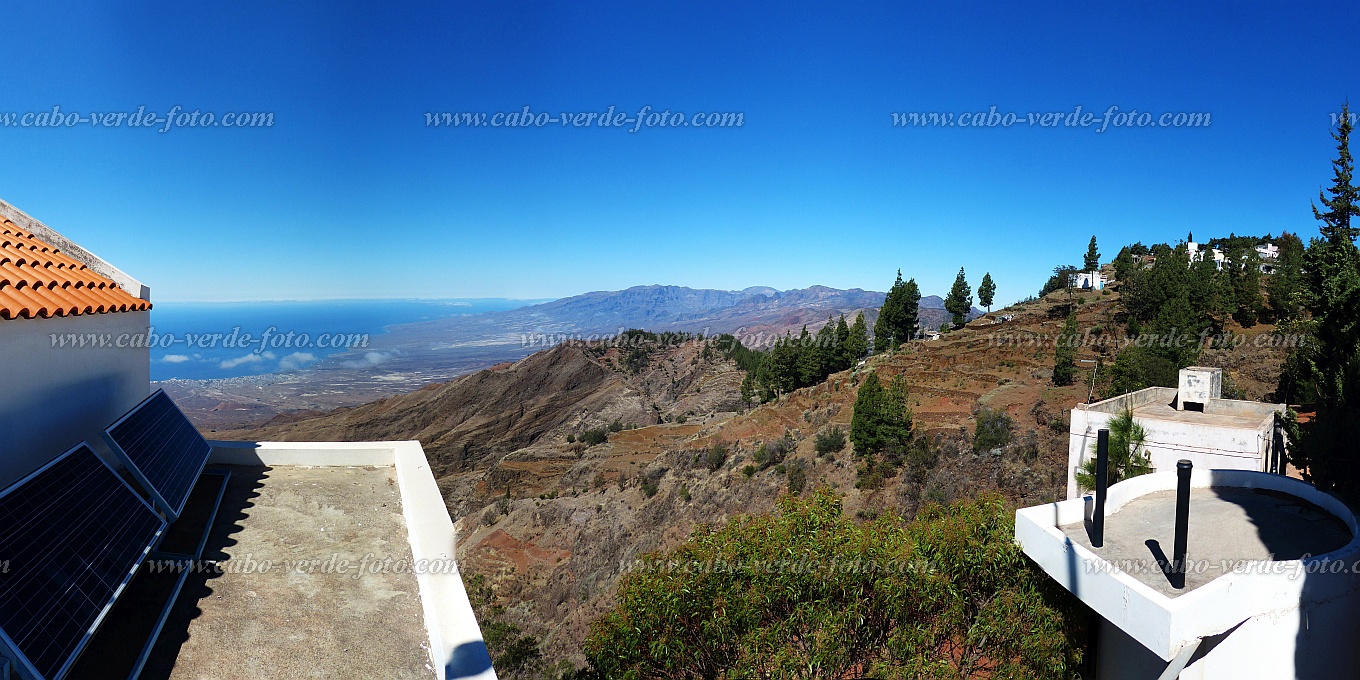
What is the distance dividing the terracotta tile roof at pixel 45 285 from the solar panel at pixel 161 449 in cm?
95

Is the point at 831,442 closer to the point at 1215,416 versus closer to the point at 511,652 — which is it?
the point at 1215,416

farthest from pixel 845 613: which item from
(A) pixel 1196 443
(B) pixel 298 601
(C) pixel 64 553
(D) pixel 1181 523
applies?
(A) pixel 1196 443

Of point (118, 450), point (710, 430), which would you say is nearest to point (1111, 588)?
point (118, 450)

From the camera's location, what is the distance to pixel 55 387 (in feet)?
15.6

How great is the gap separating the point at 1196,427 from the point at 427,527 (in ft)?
49.3

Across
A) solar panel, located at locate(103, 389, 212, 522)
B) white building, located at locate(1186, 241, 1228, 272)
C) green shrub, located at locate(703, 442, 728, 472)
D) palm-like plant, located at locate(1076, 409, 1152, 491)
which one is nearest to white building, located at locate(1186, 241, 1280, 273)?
white building, located at locate(1186, 241, 1228, 272)

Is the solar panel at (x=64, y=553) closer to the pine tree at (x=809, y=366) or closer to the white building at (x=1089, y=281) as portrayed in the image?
the pine tree at (x=809, y=366)

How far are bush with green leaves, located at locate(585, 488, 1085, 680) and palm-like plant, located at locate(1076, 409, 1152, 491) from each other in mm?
7596

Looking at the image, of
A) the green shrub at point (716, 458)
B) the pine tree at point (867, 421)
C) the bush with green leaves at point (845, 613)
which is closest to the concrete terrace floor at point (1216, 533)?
A: the bush with green leaves at point (845, 613)

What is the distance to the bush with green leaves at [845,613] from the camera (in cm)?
699

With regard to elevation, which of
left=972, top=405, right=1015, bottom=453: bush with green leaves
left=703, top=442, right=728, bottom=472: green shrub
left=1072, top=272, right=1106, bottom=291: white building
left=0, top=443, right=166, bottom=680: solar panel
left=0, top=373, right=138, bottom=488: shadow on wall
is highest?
left=1072, top=272, right=1106, bottom=291: white building

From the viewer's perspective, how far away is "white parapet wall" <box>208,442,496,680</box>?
3.74 m

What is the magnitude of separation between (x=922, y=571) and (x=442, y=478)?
4187cm

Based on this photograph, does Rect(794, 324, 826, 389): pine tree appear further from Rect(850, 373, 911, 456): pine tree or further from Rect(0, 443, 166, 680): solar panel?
Rect(0, 443, 166, 680): solar panel
